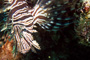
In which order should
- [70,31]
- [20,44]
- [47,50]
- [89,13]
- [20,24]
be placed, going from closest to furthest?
[89,13]
[20,44]
[20,24]
[70,31]
[47,50]

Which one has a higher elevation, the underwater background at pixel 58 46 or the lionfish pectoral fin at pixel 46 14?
the lionfish pectoral fin at pixel 46 14

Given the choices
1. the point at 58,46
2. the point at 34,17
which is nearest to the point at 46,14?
the point at 34,17

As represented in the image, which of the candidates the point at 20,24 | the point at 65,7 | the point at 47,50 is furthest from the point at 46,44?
the point at 65,7

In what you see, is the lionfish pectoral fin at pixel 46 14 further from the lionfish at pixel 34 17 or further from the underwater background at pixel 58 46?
the underwater background at pixel 58 46

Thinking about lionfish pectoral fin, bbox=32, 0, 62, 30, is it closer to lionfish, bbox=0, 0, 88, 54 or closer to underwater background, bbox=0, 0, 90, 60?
lionfish, bbox=0, 0, 88, 54

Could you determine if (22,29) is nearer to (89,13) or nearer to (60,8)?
(60,8)

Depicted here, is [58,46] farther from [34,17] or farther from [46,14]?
[34,17]

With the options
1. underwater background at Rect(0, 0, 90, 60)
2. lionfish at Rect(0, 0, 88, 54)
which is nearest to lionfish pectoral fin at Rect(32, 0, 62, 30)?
lionfish at Rect(0, 0, 88, 54)

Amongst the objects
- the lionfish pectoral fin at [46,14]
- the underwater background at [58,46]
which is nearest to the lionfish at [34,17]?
the lionfish pectoral fin at [46,14]
